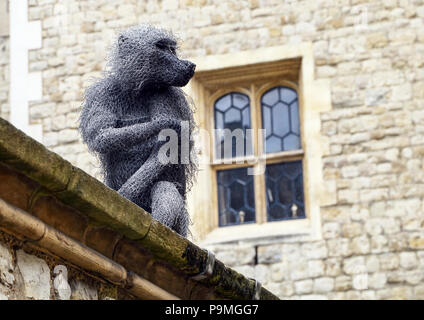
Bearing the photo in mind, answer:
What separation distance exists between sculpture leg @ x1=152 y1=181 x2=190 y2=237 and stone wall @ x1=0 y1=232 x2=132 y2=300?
3.16 feet

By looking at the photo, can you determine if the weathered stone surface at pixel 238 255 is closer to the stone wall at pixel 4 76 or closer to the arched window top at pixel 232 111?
the arched window top at pixel 232 111

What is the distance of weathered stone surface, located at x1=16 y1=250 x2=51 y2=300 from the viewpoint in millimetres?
5848

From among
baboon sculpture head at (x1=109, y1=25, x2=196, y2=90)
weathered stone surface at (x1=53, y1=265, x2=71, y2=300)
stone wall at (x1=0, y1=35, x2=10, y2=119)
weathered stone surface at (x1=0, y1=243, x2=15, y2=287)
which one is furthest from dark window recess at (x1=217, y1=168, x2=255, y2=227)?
weathered stone surface at (x1=0, y1=243, x2=15, y2=287)

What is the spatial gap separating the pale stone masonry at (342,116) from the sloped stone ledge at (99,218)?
21.5 ft

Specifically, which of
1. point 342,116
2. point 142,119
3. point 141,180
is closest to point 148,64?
point 142,119

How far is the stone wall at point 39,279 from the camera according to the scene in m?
5.73

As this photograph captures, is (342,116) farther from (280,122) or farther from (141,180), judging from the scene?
(141,180)

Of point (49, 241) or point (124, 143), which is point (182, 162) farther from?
point (49, 241)

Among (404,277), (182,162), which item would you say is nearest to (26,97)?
(404,277)

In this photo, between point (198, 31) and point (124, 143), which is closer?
point (124, 143)

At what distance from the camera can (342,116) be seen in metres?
14.3

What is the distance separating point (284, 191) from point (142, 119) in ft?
23.4
